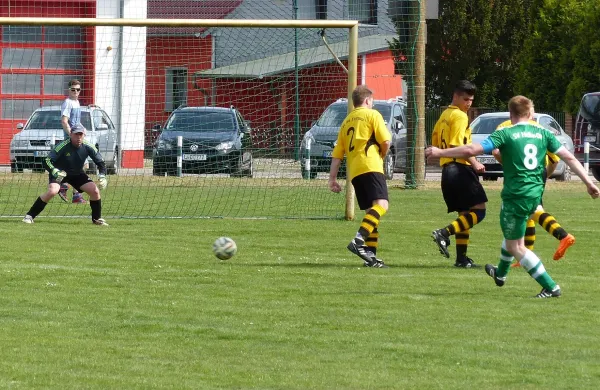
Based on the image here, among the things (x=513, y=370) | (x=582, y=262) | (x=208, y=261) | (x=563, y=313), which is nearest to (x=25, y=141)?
(x=208, y=261)

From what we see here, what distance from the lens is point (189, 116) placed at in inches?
966

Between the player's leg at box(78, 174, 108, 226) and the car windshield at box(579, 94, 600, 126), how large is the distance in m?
16.7

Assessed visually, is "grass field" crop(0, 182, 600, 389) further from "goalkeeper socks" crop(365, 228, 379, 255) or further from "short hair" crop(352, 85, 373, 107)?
"short hair" crop(352, 85, 373, 107)

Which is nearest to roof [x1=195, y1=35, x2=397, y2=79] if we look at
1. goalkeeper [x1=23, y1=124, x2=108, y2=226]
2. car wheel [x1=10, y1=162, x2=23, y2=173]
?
car wheel [x1=10, y1=162, x2=23, y2=173]

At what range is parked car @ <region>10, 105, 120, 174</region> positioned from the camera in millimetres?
23891

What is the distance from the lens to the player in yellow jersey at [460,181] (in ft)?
43.4

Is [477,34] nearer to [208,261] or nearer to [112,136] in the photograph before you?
[112,136]

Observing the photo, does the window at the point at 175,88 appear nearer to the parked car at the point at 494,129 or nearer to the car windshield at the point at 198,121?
the car windshield at the point at 198,121

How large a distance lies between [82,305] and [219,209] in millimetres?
10830

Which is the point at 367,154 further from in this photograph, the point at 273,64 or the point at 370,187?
the point at 273,64

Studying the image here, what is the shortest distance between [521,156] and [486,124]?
812 inches

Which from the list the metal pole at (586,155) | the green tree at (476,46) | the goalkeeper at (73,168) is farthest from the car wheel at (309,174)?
the green tree at (476,46)

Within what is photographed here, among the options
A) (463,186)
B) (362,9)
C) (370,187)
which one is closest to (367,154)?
(370,187)

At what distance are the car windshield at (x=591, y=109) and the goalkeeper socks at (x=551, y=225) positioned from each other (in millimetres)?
18915
